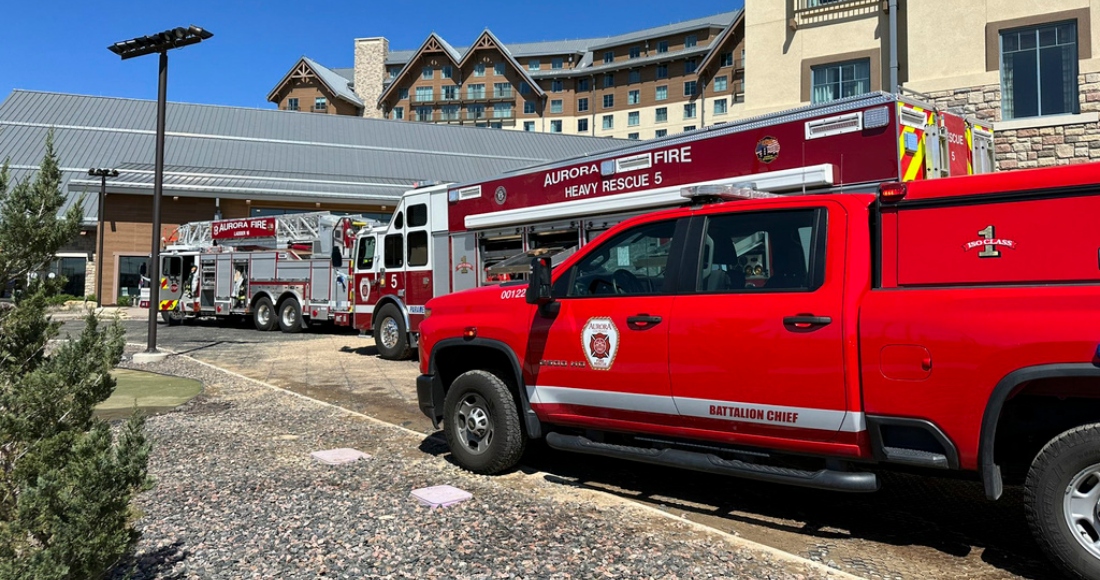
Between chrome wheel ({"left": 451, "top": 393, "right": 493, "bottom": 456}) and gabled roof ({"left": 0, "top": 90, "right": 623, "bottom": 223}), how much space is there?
92.0 feet

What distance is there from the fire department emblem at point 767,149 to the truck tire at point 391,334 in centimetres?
798

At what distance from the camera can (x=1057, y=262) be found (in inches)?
141

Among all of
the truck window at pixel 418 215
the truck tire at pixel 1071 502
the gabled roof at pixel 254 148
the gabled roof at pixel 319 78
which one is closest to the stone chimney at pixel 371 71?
the gabled roof at pixel 319 78

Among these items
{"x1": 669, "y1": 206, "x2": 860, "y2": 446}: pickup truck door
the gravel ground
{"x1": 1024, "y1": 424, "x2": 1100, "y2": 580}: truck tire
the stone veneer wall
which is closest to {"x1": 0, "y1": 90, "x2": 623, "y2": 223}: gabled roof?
the stone veneer wall

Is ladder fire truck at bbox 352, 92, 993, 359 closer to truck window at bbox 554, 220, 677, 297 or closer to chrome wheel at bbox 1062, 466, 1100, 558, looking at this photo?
truck window at bbox 554, 220, 677, 297

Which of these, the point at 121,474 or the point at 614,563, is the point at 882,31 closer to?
the point at 614,563

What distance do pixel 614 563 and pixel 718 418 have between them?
3.61ft

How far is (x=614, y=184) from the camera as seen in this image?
391 inches

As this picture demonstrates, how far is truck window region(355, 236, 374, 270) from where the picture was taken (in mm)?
15258

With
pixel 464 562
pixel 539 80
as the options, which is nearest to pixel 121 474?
pixel 464 562

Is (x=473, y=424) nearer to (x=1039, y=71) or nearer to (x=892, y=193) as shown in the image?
(x=892, y=193)

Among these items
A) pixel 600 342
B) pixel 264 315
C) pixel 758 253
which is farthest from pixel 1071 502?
pixel 264 315

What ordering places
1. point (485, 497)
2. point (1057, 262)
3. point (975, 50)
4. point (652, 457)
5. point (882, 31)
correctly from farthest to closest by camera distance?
point (882, 31)
point (975, 50)
point (485, 497)
point (652, 457)
point (1057, 262)

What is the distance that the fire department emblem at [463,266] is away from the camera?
12258 millimetres
